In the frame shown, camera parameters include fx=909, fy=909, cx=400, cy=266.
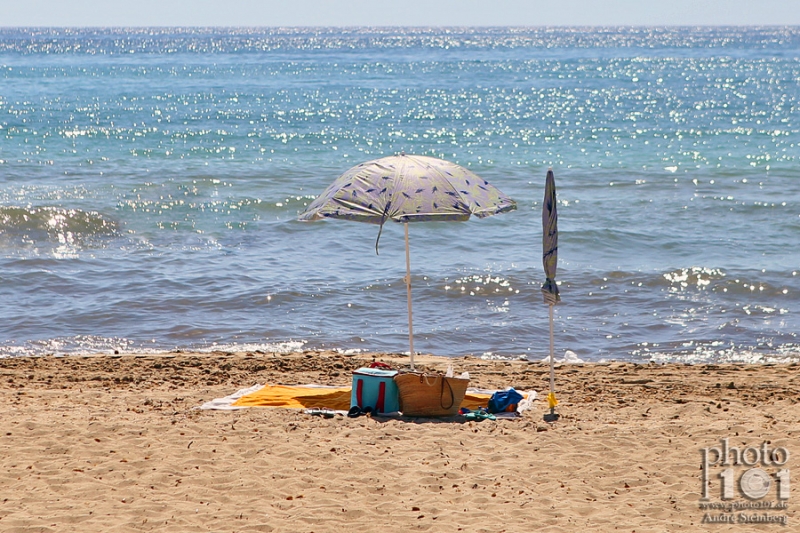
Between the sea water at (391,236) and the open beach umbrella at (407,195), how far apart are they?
3.77 metres

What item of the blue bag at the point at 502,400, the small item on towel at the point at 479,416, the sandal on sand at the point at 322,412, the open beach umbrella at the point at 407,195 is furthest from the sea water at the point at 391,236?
the open beach umbrella at the point at 407,195

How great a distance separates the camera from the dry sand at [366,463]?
18.4 feet

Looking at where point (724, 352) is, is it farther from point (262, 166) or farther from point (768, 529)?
point (262, 166)

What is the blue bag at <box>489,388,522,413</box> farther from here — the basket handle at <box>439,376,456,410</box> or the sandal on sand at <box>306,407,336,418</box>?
the sandal on sand at <box>306,407,336,418</box>

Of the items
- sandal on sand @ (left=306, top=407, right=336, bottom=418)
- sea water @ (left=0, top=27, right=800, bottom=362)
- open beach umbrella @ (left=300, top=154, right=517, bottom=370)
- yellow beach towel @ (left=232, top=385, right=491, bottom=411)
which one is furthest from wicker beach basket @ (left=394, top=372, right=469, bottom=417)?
sea water @ (left=0, top=27, right=800, bottom=362)

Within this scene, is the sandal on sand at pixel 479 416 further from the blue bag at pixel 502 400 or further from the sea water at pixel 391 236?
the sea water at pixel 391 236

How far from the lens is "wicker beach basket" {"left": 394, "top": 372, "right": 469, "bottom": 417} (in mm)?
7617

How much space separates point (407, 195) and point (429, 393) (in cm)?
167

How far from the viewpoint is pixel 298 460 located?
6500 millimetres

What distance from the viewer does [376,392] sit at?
7.70 meters

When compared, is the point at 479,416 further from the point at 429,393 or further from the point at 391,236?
the point at 391,236

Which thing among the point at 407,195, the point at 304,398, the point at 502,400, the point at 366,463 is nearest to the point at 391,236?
the point at 304,398

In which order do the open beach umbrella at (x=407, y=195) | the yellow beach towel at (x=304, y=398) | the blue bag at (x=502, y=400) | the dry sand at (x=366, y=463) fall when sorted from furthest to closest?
the yellow beach towel at (x=304, y=398), the blue bag at (x=502, y=400), the open beach umbrella at (x=407, y=195), the dry sand at (x=366, y=463)

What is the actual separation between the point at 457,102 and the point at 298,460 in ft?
128
